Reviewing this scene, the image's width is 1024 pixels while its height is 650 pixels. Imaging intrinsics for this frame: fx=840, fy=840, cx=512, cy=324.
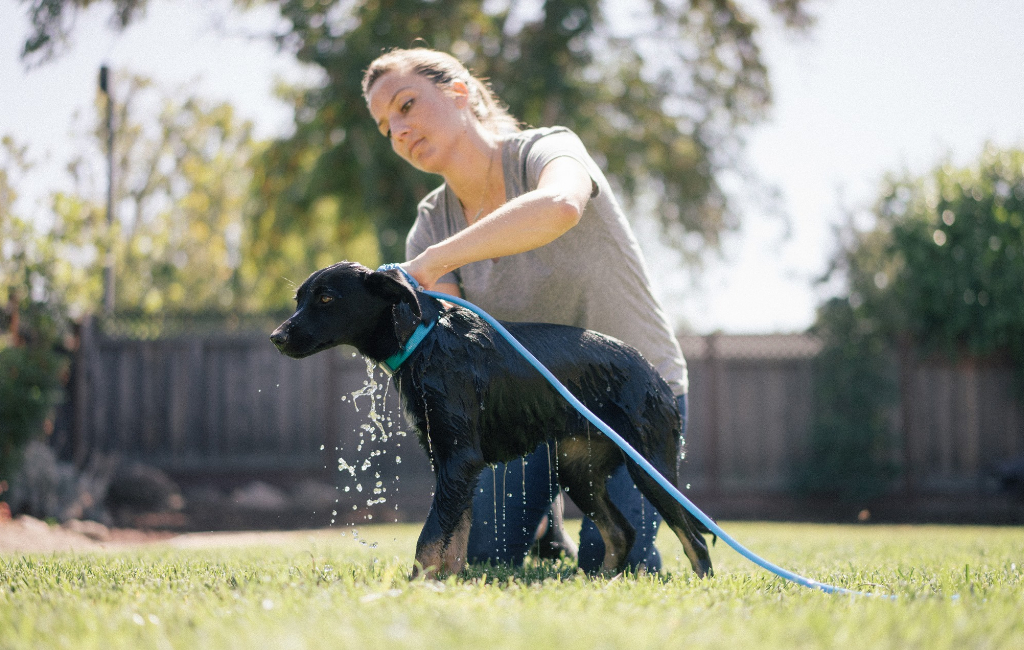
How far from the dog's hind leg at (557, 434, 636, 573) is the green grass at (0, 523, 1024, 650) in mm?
303

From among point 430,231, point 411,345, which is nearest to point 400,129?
point 430,231

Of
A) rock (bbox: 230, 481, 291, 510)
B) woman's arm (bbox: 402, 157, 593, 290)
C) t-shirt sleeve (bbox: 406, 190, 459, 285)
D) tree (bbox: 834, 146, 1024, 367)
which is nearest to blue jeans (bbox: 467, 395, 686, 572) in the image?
t-shirt sleeve (bbox: 406, 190, 459, 285)

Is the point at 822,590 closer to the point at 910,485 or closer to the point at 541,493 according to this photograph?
the point at 541,493

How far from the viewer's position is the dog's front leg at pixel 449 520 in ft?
10.1

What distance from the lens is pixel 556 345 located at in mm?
3502

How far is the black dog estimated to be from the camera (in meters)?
3.16

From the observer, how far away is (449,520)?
123 inches

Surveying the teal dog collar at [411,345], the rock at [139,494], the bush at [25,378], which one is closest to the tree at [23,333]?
the bush at [25,378]

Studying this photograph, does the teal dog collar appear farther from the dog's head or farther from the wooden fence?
the wooden fence

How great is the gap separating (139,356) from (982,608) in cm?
1346

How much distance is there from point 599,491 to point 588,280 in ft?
3.29

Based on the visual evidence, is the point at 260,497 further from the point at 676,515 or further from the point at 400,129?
the point at 676,515

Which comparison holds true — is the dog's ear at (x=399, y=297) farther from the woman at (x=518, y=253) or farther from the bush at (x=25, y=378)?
the bush at (x=25, y=378)

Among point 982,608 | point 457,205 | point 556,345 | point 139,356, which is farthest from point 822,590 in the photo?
point 139,356
